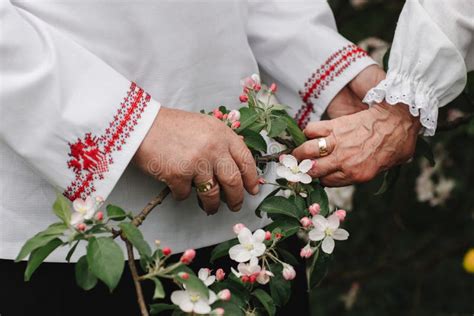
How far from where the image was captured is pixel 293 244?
1893 mm

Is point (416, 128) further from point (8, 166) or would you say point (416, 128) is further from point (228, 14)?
point (8, 166)

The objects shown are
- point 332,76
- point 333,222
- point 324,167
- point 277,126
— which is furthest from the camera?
point 332,76

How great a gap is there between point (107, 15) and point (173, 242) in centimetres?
43

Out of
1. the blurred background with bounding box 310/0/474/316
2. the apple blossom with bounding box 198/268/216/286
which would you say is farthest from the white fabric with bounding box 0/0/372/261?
the blurred background with bounding box 310/0/474/316

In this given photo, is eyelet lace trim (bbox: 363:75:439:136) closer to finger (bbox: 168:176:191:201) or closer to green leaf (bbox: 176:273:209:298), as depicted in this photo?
finger (bbox: 168:176:191:201)

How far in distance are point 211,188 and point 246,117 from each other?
0.15 metres

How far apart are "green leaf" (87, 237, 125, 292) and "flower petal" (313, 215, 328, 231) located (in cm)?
37

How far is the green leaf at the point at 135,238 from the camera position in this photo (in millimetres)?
1222

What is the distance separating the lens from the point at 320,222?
1.44 meters

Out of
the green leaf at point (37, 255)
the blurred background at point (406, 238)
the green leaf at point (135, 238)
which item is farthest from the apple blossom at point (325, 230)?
the blurred background at point (406, 238)

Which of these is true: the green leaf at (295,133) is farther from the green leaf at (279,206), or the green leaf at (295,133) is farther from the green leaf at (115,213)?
the green leaf at (115,213)

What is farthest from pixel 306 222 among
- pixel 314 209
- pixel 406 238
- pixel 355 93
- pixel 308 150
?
pixel 406 238

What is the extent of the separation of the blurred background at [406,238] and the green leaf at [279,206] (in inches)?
59.6

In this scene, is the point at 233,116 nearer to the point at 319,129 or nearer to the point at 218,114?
the point at 218,114
